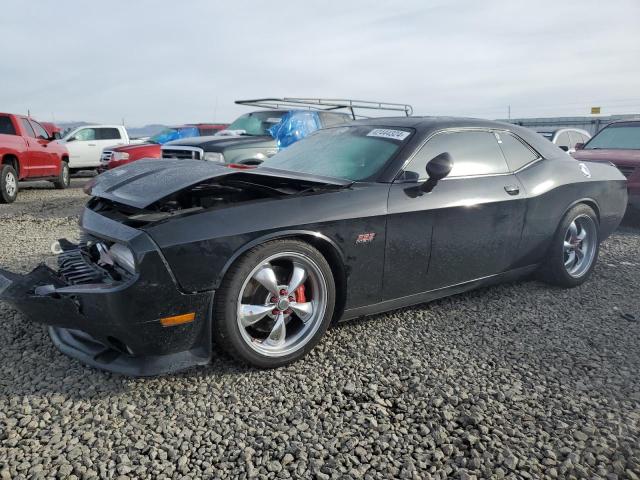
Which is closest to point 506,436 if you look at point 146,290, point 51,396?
point 146,290

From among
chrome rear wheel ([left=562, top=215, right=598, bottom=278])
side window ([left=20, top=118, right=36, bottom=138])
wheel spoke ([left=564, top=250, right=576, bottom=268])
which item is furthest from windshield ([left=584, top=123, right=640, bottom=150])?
side window ([left=20, top=118, right=36, bottom=138])

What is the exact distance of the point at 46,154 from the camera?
410 inches

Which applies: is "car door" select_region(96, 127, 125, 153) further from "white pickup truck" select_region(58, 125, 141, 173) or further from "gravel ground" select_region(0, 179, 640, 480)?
"gravel ground" select_region(0, 179, 640, 480)

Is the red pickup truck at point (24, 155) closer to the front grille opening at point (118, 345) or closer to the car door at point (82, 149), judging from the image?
the car door at point (82, 149)

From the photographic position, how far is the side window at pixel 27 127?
994 cm

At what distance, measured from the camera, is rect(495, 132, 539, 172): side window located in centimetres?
380

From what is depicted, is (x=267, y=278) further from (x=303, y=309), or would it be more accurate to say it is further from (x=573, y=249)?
(x=573, y=249)

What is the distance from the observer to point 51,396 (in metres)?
2.37

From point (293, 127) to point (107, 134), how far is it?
8.66 metres

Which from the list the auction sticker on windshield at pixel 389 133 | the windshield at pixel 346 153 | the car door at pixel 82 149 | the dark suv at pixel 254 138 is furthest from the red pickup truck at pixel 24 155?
the auction sticker on windshield at pixel 389 133

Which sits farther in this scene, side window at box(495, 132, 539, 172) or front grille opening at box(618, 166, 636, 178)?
front grille opening at box(618, 166, 636, 178)

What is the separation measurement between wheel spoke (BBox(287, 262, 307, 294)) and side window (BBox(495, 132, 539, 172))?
202cm

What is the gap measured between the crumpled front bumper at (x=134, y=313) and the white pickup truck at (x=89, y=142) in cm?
1259

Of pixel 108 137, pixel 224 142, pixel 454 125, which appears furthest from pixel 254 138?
pixel 108 137
